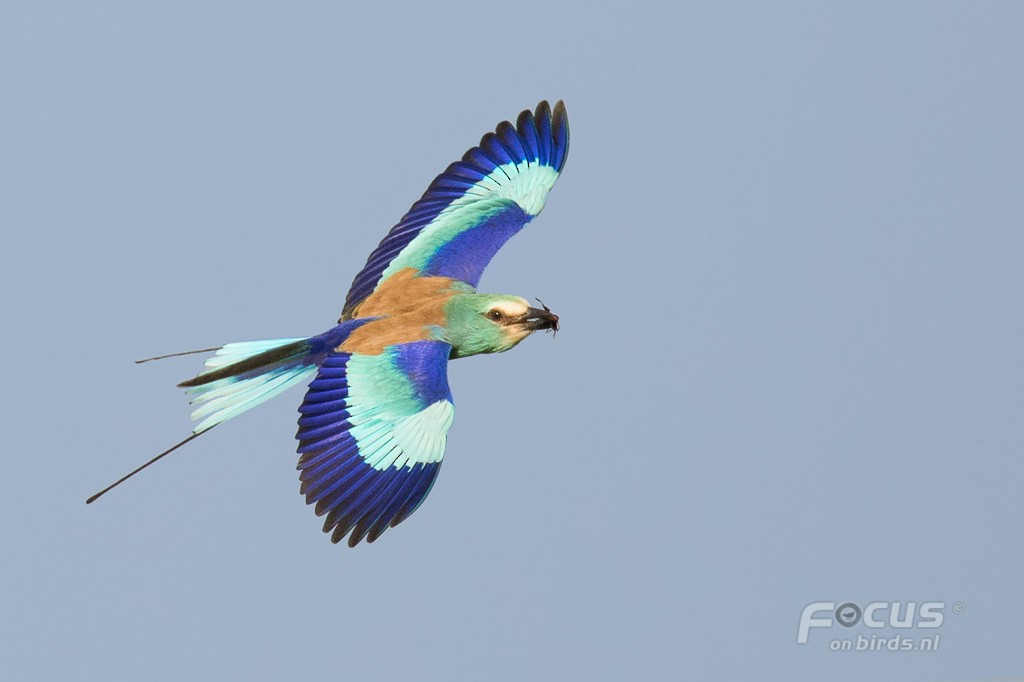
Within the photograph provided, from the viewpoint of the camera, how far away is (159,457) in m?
9.25

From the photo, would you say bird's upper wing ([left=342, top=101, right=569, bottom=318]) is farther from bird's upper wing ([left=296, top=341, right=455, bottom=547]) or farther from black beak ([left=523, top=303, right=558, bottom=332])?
bird's upper wing ([left=296, top=341, right=455, bottom=547])

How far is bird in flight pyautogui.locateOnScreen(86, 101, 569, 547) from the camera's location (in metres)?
9.55

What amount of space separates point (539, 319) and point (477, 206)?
1.45 meters

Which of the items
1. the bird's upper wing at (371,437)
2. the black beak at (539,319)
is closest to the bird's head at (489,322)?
the black beak at (539,319)

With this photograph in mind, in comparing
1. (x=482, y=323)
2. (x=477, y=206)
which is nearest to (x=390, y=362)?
(x=482, y=323)

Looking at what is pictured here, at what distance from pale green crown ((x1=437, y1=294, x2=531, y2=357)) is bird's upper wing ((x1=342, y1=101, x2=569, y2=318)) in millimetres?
690

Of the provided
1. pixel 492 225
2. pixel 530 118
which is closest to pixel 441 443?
pixel 492 225

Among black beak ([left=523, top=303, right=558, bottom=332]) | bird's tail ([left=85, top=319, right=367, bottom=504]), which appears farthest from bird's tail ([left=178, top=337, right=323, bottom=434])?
black beak ([left=523, top=303, right=558, bottom=332])

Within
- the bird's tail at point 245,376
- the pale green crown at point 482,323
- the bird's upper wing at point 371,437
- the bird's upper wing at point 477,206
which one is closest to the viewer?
the bird's upper wing at point 371,437

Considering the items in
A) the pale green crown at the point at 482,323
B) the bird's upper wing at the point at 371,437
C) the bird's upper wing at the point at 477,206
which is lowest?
the bird's upper wing at the point at 371,437

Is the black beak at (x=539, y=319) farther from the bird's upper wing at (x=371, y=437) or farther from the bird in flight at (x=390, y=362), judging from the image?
the bird's upper wing at (x=371, y=437)

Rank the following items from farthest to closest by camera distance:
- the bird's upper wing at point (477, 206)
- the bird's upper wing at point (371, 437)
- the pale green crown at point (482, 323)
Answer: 1. the bird's upper wing at point (477, 206)
2. the pale green crown at point (482, 323)
3. the bird's upper wing at point (371, 437)

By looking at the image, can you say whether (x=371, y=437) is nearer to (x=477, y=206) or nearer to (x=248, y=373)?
(x=248, y=373)

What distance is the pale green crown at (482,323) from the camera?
10453 mm
